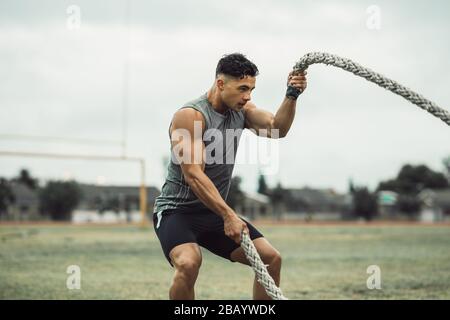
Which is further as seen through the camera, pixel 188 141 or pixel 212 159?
pixel 212 159

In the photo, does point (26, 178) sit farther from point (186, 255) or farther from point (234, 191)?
point (186, 255)

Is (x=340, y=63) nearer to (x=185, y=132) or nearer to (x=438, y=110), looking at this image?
(x=438, y=110)

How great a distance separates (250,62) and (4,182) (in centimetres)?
7488

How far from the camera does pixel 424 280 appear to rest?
35.7 feet

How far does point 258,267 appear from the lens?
488 centimetres

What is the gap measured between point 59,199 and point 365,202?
1306 inches

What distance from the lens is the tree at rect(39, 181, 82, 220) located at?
74.1 metres

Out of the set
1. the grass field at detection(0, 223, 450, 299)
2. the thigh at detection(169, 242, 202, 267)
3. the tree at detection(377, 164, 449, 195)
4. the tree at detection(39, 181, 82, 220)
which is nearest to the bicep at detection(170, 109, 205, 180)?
the thigh at detection(169, 242, 202, 267)

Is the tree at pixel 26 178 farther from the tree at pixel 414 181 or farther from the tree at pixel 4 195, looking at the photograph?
the tree at pixel 414 181

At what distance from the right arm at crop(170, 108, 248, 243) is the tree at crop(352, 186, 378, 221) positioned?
76.6m

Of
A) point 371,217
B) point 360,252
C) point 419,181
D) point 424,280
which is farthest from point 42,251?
point 419,181

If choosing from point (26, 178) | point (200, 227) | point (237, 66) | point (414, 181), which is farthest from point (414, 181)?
point (237, 66)

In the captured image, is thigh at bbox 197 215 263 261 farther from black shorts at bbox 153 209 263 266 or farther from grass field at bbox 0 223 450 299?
grass field at bbox 0 223 450 299

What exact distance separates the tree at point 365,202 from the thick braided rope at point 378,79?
76487 millimetres
